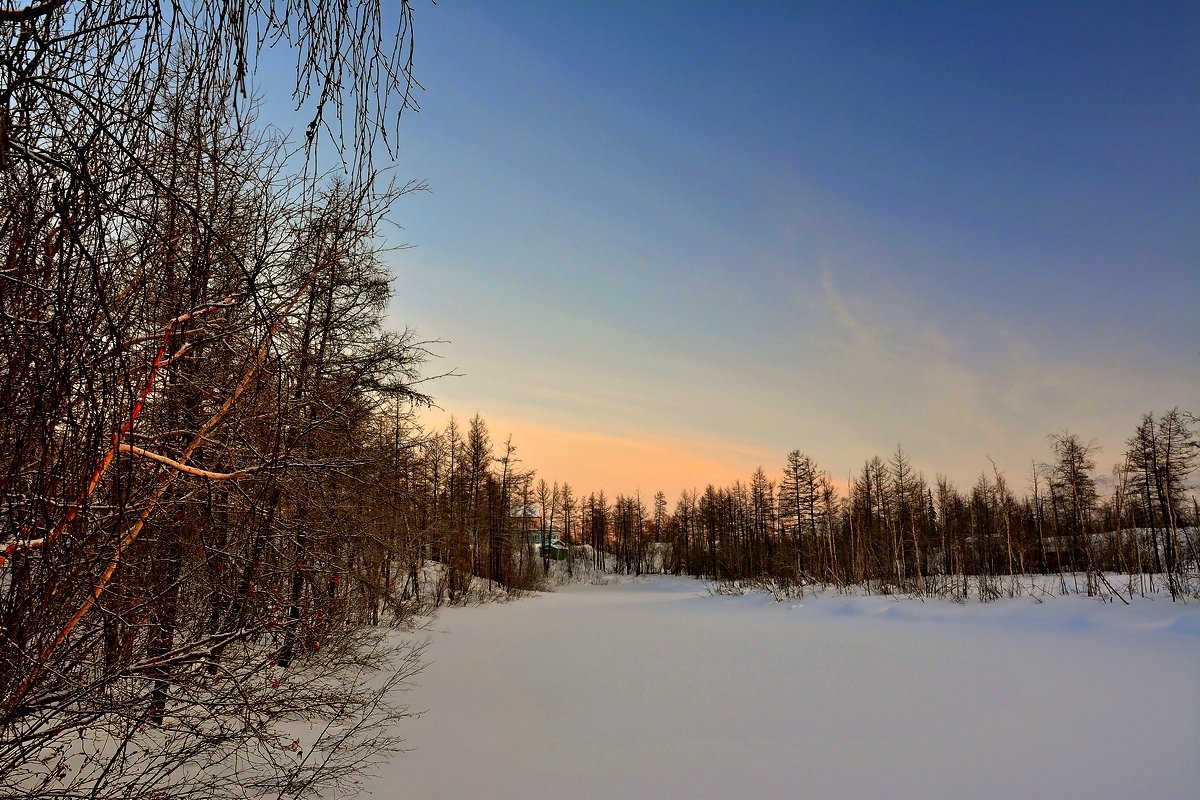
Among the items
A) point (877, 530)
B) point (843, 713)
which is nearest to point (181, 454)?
point (843, 713)

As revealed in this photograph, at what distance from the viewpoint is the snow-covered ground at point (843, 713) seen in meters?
4.62

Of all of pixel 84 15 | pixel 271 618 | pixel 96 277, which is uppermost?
pixel 84 15

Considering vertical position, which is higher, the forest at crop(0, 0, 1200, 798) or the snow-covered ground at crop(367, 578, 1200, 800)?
the forest at crop(0, 0, 1200, 798)

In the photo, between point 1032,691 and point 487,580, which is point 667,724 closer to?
point 1032,691

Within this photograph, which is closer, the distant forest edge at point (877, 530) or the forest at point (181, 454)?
the forest at point (181, 454)

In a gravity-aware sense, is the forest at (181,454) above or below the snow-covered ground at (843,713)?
above

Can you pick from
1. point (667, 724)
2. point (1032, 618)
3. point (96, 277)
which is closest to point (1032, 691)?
point (667, 724)

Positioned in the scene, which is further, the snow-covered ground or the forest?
the snow-covered ground

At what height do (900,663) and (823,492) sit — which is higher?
(823,492)

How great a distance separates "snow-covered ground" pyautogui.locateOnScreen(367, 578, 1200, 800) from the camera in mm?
4625

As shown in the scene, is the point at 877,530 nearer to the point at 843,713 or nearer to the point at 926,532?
the point at 926,532

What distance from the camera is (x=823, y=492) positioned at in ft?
138

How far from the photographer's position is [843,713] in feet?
20.8

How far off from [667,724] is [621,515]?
170 ft
